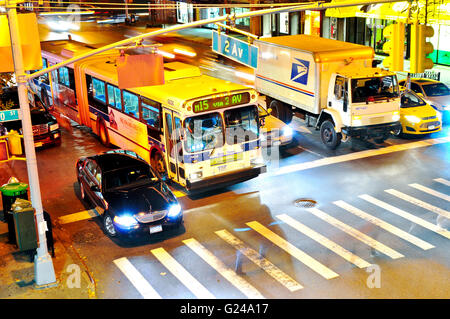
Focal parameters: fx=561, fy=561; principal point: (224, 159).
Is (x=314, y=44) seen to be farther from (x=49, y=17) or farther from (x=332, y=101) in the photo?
(x=49, y=17)

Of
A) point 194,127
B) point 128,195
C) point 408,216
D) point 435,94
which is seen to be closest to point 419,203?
point 408,216

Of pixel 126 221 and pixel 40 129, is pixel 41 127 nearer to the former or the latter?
pixel 40 129

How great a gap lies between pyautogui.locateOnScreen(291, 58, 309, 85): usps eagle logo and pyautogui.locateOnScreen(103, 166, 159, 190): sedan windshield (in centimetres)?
820

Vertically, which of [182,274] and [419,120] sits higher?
[419,120]

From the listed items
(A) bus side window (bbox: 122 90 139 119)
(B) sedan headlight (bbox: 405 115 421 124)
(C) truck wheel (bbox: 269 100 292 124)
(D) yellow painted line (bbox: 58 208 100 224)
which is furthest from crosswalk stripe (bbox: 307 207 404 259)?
(C) truck wheel (bbox: 269 100 292 124)

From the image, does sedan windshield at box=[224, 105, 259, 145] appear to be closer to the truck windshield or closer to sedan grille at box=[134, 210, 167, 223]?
sedan grille at box=[134, 210, 167, 223]

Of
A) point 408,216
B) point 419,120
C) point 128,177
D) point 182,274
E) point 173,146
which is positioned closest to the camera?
point 182,274

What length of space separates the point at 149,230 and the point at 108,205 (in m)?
1.32

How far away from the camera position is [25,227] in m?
11.8

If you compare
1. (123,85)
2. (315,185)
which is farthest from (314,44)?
(123,85)

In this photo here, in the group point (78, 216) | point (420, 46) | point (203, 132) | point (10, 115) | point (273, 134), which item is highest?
point (420, 46)

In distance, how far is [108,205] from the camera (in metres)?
14.0

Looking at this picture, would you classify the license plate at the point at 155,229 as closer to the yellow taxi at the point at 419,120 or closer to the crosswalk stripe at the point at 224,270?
the crosswalk stripe at the point at 224,270

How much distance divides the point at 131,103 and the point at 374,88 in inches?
333
